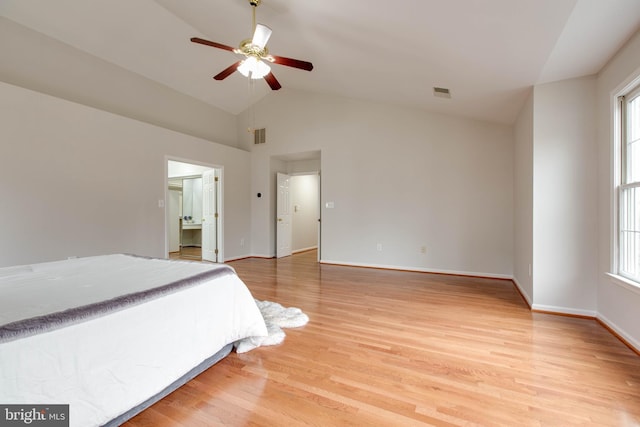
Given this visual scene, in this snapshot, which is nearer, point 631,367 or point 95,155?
point 631,367

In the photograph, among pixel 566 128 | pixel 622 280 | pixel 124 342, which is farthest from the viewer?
pixel 566 128

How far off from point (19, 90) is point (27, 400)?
3.78 metres

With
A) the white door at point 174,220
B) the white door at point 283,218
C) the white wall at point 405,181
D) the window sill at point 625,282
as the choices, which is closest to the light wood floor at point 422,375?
the window sill at point 625,282

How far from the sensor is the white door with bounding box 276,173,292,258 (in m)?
6.61

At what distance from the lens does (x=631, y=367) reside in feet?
6.39

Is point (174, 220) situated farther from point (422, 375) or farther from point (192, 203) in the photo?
point (422, 375)

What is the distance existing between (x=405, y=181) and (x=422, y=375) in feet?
12.6

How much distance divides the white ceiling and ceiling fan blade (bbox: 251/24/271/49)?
528mm

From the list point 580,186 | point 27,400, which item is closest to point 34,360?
point 27,400

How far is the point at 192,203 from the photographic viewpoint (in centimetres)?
834

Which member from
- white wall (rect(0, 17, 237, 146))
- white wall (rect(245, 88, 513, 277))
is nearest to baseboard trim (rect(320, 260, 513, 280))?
white wall (rect(245, 88, 513, 277))

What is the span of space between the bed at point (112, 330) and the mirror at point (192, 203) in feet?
20.9

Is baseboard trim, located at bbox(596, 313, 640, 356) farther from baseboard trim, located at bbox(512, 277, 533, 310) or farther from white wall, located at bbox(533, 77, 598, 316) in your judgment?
baseboard trim, located at bbox(512, 277, 533, 310)

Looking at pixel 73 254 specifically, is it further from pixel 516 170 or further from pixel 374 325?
pixel 516 170
